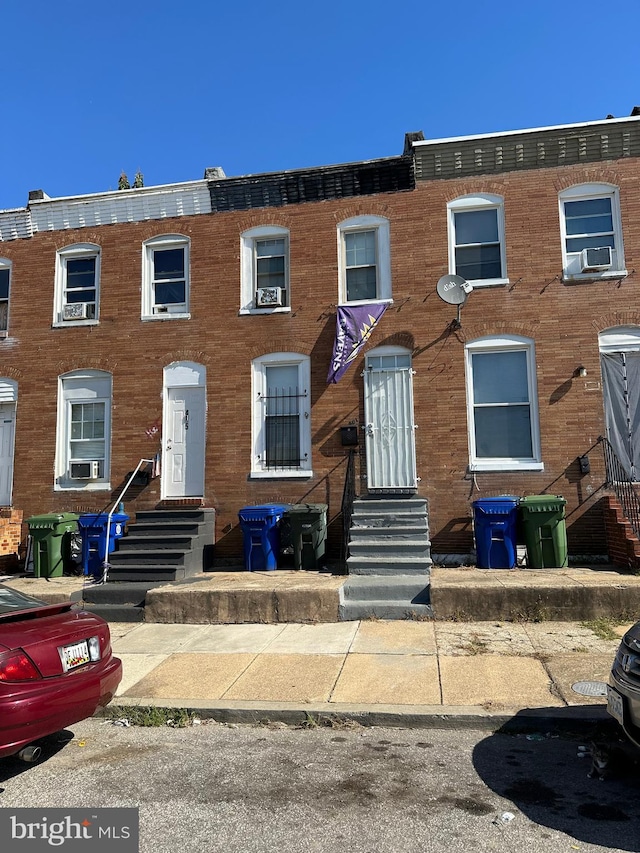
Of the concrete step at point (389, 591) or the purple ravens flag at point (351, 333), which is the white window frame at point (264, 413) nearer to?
the purple ravens flag at point (351, 333)

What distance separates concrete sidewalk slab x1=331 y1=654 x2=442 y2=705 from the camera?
5.92 m

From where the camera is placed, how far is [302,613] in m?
8.84

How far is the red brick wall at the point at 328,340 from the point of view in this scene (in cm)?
1133

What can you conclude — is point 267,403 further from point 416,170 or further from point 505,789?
point 505,789

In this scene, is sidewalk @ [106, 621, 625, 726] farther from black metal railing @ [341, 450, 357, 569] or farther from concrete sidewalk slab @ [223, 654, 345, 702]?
black metal railing @ [341, 450, 357, 569]

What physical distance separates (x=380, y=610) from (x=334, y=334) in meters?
5.46

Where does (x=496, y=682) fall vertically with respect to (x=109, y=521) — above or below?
below

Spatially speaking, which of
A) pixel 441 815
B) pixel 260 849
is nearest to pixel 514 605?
pixel 441 815

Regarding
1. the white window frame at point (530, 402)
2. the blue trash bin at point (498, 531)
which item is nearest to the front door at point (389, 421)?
the white window frame at point (530, 402)

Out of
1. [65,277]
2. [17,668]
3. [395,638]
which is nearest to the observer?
[17,668]

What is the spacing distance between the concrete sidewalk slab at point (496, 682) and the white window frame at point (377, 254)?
7.24m

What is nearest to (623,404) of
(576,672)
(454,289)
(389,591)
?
(454,289)

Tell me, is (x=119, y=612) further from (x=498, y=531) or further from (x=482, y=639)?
(x=498, y=531)

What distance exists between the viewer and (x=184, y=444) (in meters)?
12.5
